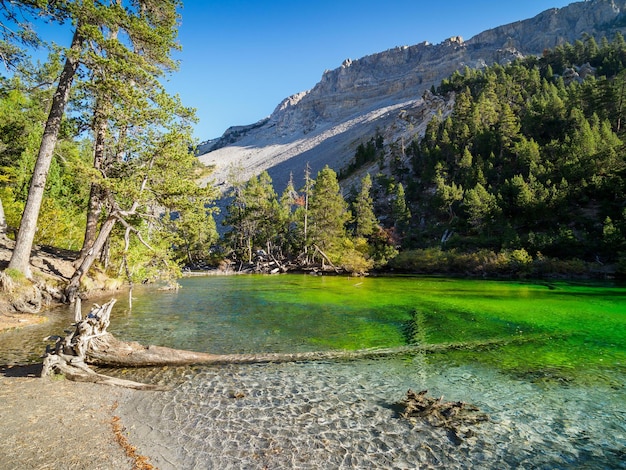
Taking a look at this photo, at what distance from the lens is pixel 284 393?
6703mm

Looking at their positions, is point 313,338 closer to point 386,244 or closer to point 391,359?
point 391,359

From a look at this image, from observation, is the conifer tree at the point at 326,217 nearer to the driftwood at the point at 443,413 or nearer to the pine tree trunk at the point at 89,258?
the pine tree trunk at the point at 89,258

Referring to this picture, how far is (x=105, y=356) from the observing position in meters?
7.49

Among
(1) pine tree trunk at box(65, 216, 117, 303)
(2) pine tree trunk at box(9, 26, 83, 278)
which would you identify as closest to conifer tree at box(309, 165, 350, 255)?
(1) pine tree trunk at box(65, 216, 117, 303)

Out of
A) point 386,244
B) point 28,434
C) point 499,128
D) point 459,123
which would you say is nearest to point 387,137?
point 459,123

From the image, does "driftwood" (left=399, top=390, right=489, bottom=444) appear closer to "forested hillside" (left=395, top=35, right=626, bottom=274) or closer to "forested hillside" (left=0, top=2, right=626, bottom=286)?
"forested hillside" (left=0, top=2, right=626, bottom=286)

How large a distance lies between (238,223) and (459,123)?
4475cm

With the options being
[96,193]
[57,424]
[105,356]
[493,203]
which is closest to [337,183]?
[493,203]

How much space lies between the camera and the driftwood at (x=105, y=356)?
6.81 metres

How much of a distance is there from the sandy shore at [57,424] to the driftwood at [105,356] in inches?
12.2

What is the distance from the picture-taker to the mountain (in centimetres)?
11066

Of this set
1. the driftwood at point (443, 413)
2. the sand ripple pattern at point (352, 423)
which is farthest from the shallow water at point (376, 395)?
the driftwood at point (443, 413)

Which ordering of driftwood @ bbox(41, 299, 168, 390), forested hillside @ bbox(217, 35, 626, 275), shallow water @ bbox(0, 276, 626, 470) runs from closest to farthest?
1. shallow water @ bbox(0, 276, 626, 470)
2. driftwood @ bbox(41, 299, 168, 390)
3. forested hillside @ bbox(217, 35, 626, 275)

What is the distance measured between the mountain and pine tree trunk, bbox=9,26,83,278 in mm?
82752
